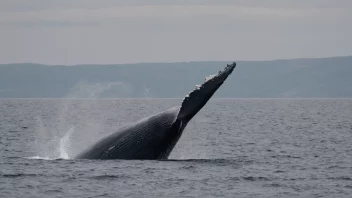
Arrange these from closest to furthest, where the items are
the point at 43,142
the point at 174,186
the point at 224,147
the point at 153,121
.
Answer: the point at 153,121, the point at 174,186, the point at 224,147, the point at 43,142

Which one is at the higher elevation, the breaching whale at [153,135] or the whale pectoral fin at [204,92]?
the whale pectoral fin at [204,92]

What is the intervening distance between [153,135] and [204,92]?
5.74 feet

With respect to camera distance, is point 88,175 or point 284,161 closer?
point 88,175

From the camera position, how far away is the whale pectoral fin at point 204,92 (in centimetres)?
1486

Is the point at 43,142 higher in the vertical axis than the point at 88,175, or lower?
higher

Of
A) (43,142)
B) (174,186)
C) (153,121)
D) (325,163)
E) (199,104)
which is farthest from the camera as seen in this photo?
(43,142)

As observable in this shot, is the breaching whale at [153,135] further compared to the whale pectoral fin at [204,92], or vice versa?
the breaching whale at [153,135]

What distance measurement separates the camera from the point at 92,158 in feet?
59.3

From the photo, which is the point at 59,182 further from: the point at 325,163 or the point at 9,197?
the point at 325,163

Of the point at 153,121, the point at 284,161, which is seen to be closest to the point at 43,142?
the point at 284,161

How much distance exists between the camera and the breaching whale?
50.9 ft

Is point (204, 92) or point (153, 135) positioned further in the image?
point (153, 135)

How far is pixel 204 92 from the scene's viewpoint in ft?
49.3

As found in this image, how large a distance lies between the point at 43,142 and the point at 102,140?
1616 centimetres
